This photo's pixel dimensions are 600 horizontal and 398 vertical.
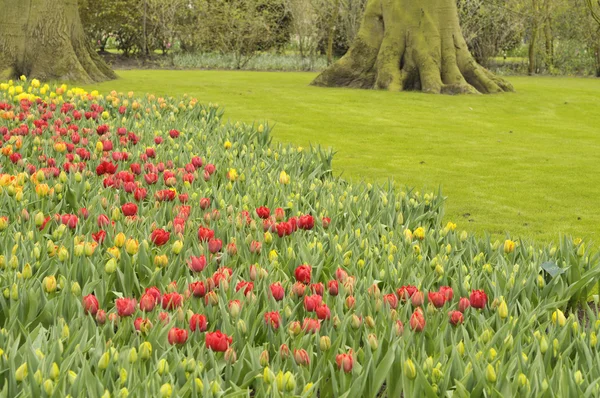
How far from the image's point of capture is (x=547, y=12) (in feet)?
102

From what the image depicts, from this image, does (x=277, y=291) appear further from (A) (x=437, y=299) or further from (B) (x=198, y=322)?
(A) (x=437, y=299)

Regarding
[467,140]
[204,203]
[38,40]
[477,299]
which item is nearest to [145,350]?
[477,299]

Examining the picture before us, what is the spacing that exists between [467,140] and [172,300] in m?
10.4

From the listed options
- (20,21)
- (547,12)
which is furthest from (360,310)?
(547,12)

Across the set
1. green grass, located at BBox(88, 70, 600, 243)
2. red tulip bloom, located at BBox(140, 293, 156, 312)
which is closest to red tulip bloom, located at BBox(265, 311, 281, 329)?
red tulip bloom, located at BBox(140, 293, 156, 312)

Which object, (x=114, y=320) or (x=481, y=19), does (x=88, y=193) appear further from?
(x=481, y=19)

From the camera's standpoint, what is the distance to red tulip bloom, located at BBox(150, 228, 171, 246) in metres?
3.86

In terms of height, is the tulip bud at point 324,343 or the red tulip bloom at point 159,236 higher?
the red tulip bloom at point 159,236

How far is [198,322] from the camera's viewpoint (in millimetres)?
2896

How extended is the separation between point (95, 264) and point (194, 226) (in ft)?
2.78

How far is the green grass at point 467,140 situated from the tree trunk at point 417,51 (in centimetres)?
97

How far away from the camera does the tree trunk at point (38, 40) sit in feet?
59.0

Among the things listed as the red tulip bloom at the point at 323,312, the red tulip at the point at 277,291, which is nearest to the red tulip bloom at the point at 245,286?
the red tulip at the point at 277,291

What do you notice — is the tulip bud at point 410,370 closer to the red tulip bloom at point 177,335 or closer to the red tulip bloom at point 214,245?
the red tulip bloom at point 177,335
